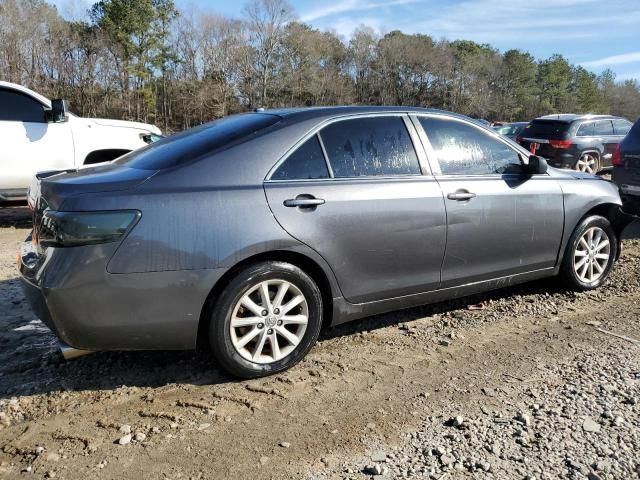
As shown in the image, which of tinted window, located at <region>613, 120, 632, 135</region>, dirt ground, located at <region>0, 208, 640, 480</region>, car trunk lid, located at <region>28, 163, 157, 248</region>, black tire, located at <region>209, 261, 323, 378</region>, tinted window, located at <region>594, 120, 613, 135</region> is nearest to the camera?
dirt ground, located at <region>0, 208, 640, 480</region>

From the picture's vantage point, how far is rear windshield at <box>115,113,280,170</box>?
3.12m

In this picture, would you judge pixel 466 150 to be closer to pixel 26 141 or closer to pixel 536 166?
pixel 536 166

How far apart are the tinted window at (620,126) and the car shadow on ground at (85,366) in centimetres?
1155

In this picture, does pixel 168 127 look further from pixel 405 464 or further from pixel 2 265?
pixel 405 464

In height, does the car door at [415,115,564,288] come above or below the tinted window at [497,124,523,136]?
below

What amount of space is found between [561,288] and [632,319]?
702 mm

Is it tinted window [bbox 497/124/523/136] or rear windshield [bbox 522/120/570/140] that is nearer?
rear windshield [bbox 522/120/570/140]

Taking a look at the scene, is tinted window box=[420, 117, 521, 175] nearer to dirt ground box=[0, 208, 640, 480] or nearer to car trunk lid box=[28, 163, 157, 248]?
dirt ground box=[0, 208, 640, 480]

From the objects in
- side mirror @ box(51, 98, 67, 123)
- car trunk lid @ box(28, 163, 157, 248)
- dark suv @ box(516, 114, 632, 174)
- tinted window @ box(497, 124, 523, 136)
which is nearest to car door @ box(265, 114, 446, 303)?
car trunk lid @ box(28, 163, 157, 248)

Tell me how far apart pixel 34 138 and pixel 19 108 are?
0.44 meters

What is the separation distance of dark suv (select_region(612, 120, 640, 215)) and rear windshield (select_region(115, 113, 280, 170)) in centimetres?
573

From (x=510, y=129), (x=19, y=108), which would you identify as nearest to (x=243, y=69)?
(x=510, y=129)

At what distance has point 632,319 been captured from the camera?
4164 millimetres

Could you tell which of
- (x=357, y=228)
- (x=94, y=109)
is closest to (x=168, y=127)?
(x=94, y=109)
